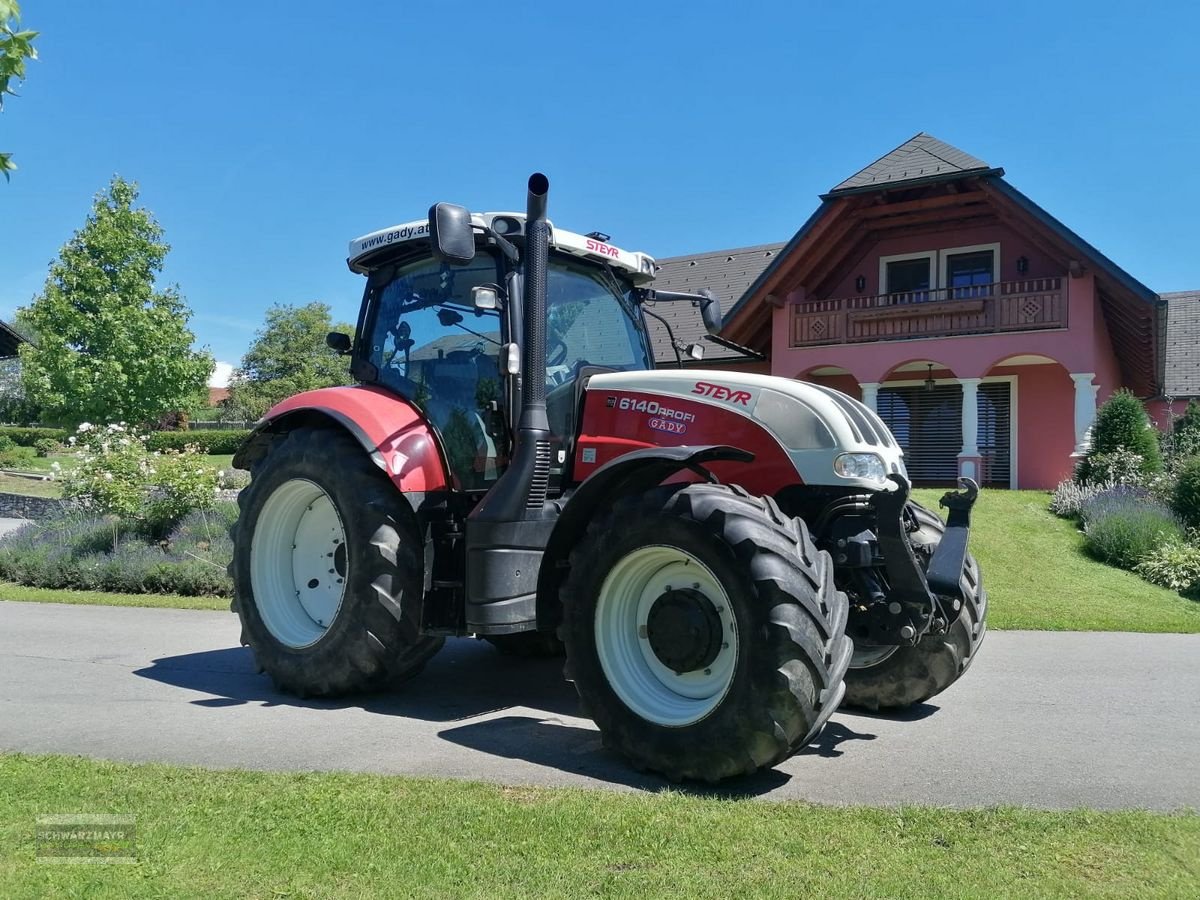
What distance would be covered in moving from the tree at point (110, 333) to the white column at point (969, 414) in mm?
19719

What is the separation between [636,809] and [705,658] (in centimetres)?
82

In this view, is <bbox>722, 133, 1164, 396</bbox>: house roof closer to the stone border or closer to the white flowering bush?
the white flowering bush

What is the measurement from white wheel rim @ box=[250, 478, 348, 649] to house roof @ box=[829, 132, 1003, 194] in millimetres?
16111

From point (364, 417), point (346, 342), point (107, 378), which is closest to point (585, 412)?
point (364, 417)

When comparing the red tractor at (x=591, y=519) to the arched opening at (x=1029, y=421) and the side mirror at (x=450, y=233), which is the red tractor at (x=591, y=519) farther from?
the arched opening at (x=1029, y=421)

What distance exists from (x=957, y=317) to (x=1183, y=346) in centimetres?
805

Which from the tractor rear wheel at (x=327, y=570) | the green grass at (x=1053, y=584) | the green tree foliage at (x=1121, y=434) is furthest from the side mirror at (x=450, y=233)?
the green tree foliage at (x=1121, y=434)

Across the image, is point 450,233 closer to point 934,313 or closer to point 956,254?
point 934,313

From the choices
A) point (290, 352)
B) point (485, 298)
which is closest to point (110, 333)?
point (485, 298)

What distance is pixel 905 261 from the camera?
21.9m

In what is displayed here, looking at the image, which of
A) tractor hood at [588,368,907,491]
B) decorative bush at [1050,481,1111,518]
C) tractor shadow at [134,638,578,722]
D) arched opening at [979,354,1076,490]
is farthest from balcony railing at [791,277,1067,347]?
tractor hood at [588,368,907,491]

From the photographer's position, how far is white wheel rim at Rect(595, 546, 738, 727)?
435 cm

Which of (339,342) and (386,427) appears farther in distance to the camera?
(339,342)

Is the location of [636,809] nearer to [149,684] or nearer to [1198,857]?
[1198,857]
